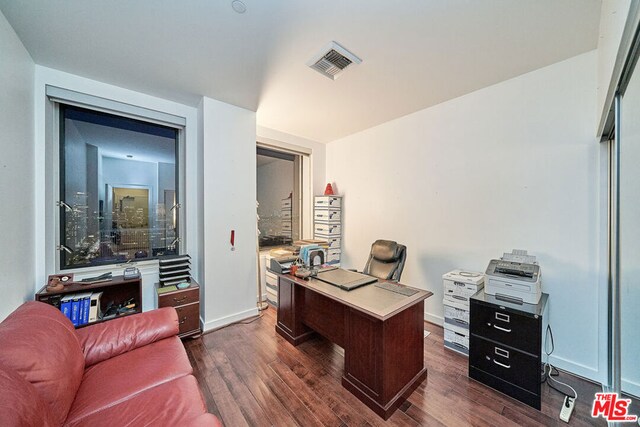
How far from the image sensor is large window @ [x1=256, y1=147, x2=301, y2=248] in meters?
3.92

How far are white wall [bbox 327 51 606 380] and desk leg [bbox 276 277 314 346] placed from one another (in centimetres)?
158

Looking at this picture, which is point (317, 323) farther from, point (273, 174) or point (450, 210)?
point (273, 174)

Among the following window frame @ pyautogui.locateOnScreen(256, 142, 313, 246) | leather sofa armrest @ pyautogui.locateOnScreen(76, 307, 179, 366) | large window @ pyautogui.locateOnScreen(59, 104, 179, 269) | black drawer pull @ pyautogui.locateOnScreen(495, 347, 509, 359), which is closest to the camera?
leather sofa armrest @ pyautogui.locateOnScreen(76, 307, 179, 366)

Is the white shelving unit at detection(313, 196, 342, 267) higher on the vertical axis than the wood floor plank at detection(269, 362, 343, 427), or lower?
higher

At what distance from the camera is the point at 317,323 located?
2281mm

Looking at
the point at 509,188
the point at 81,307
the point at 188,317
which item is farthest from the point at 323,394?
the point at 509,188

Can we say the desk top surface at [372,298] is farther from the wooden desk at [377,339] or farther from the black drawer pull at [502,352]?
the black drawer pull at [502,352]

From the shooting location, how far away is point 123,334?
5.35 feet

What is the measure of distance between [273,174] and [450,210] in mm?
2798

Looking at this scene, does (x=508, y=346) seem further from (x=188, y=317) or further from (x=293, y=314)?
(x=188, y=317)

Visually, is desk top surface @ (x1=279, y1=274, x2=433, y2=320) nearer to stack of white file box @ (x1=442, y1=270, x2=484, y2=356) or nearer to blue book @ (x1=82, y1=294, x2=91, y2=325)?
stack of white file box @ (x1=442, y1=270, x2=484, y2=356)

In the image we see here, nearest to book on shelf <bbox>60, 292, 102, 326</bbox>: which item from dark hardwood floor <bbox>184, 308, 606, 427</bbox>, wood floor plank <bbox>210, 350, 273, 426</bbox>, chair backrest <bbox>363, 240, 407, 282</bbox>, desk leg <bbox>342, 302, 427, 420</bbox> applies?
dark hardwood floor <bbox>184, 308, 606, 427</bbox>

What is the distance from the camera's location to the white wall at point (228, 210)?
280cm

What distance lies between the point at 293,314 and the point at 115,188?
2438 mm
